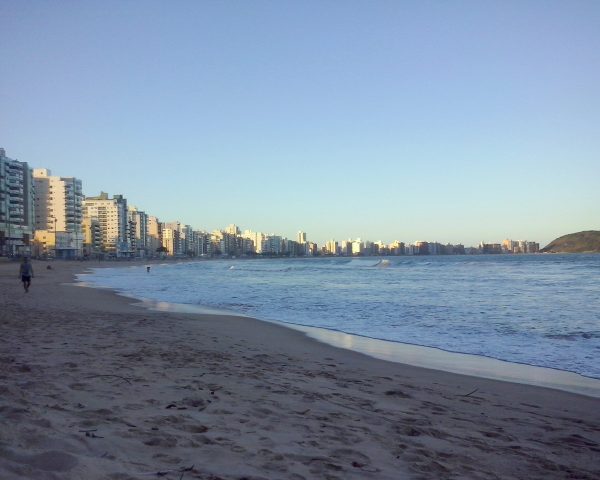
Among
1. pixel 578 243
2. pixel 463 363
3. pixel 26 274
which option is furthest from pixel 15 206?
pixel 578 243

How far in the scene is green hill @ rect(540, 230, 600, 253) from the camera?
155962mm

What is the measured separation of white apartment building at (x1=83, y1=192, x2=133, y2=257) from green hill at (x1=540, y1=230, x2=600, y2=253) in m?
154

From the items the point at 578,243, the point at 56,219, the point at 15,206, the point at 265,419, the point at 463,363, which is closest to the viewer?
the point at 265,419

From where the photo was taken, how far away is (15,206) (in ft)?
373

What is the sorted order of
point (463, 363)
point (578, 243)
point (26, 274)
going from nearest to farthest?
1. point (463, 363)
2. point (26, 274)
3. point (578, 243)

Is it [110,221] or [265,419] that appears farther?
[110,221]

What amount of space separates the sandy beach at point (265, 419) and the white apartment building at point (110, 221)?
17484 centimetres

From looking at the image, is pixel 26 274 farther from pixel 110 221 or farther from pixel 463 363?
pixel 110 221

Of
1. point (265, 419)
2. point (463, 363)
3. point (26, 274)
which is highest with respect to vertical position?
point (26, 274)

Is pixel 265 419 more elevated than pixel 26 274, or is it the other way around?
pixel 26 274

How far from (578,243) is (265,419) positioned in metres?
186

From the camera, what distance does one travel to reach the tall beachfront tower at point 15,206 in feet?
345

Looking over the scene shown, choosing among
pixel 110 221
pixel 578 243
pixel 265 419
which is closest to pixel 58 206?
pixel 110 221

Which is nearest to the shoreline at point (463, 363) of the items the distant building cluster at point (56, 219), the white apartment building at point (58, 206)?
the distant building cluster at point (56, 219)
